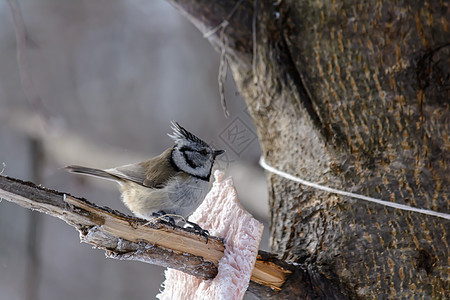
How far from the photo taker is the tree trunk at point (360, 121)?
0.98 metres

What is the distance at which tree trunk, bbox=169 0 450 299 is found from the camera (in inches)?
38.6

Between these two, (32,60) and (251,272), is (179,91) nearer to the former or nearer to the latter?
(32,60)

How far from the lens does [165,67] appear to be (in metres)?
3.73

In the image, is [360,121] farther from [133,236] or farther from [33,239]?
[33,239]

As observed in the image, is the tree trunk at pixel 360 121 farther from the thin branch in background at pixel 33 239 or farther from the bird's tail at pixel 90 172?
the thin branch in background at pixel 33 239

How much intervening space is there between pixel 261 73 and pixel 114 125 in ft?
8.44

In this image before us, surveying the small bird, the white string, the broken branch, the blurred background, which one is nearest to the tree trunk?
the white string

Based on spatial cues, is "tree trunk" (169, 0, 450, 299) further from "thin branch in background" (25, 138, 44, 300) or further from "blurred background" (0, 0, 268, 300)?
"blurred background" (0, 0, 268, 300)

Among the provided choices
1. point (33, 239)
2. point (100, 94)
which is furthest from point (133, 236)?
point (100, 94)

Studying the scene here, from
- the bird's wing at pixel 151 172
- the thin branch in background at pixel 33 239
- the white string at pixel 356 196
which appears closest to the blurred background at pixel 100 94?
the thin branch in background at pixel 33 239

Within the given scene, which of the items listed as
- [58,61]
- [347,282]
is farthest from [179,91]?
[347,282]

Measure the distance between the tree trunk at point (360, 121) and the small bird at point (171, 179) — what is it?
390mm

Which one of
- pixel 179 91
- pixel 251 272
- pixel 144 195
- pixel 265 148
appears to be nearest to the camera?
pixel 251 272

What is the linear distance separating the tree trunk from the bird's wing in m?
0.49
